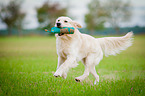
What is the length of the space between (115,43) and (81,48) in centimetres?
145

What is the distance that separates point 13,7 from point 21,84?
1797 inches

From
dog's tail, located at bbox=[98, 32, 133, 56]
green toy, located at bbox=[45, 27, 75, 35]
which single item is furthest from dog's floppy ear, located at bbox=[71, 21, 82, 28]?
dog's tail, located at bbox=[98, 32, 133, 56]

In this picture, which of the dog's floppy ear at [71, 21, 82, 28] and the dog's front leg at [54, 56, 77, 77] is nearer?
the dog's front leg at [54, 56, 77, 77]

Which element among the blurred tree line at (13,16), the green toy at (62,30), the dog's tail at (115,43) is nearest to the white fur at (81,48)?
the dog's tail at (115,43)

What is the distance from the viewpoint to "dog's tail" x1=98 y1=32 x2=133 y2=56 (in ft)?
18.6

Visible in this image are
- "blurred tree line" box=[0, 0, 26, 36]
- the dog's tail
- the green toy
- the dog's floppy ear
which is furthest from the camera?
"blurred tree line" box=[0, 0, 26, 36]

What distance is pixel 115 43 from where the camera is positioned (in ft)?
18.9

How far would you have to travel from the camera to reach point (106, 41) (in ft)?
18.8

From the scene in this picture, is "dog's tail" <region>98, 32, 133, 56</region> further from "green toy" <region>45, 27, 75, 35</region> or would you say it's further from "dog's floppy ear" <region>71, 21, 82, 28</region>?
"green toy" <region>45, 27, 75, 35</region>

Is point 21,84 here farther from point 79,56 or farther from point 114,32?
point 114,32

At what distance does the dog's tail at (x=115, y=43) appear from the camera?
18.6ft

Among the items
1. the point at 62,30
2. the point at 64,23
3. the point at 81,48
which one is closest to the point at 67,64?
the point at 81,48

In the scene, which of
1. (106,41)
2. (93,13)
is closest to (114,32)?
(93,13)

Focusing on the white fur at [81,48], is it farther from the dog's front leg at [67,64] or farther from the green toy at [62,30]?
the green toy at [62,30]
